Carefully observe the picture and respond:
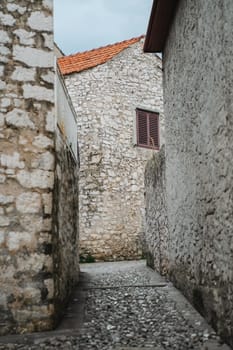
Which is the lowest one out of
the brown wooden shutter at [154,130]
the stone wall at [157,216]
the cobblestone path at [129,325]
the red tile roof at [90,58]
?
the cobblestone path at [129,325]

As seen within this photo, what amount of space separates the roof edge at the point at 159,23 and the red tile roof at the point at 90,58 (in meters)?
5.87

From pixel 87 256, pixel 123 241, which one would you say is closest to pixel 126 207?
pixel 123 241

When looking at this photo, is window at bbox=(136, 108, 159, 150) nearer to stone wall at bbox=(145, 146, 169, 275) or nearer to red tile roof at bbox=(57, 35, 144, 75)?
red tile roof at bbox=(57, 35, 144, 75)

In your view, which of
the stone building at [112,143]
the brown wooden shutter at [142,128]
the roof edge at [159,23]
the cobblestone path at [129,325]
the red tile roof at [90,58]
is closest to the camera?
the cobblestone path at [129,325]

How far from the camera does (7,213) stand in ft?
11.7

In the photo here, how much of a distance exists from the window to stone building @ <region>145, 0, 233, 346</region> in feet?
20.8

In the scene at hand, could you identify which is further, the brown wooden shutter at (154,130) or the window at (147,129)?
the brown wooden shutter at (154,130)

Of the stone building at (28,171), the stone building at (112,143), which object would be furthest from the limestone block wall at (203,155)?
the stone building at (112,143)

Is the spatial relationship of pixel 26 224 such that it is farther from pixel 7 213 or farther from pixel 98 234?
pixel 98 234

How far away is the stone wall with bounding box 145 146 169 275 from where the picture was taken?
6438 mm

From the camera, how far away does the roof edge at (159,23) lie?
490 centimetres

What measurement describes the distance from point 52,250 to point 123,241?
7.66 m

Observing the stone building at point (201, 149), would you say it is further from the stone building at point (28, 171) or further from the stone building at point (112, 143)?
the stone building at point (112, 143)

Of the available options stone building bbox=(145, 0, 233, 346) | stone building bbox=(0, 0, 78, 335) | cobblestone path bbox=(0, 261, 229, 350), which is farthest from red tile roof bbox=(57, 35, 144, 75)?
stone building bbox=(0, 0, 78, 335)
